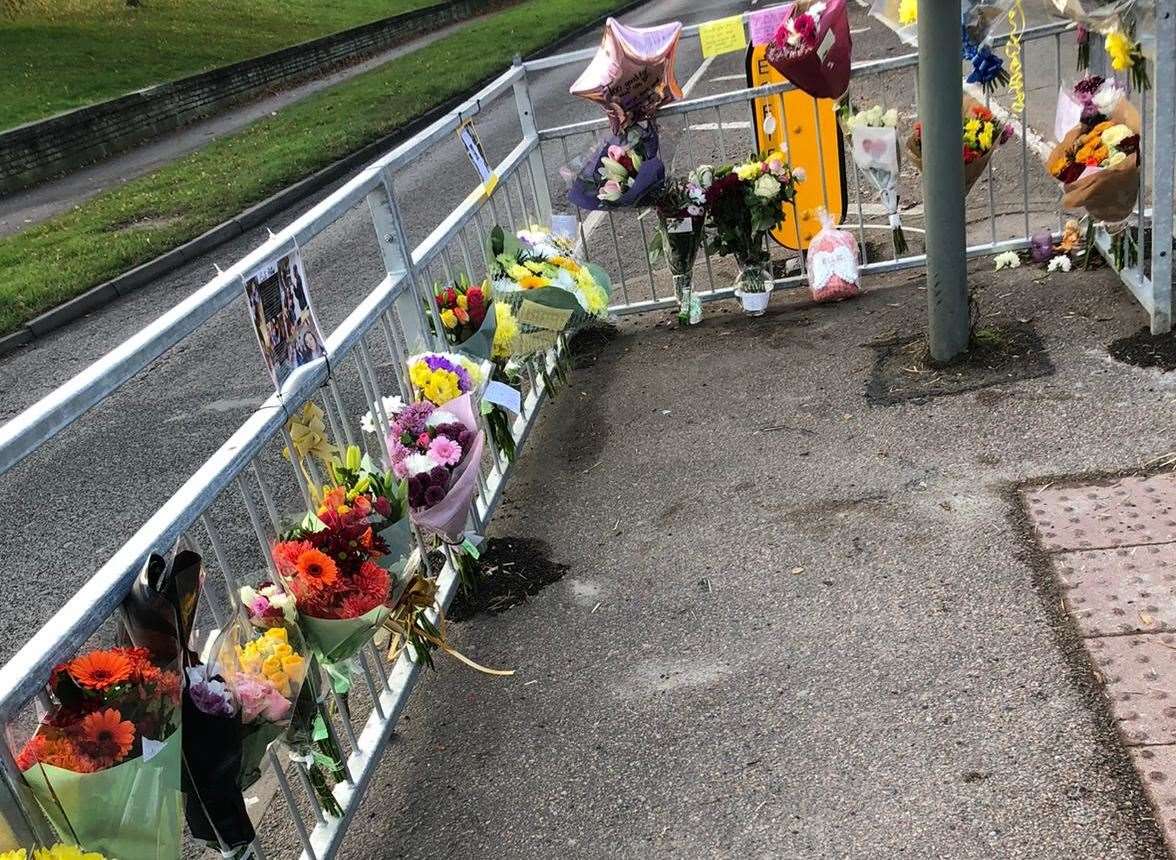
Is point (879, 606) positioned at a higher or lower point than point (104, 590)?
lower

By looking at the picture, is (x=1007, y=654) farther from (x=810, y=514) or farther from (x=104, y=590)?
(x=104, y=590)

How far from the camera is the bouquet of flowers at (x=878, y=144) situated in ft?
18.6

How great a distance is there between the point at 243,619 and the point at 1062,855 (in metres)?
1.95

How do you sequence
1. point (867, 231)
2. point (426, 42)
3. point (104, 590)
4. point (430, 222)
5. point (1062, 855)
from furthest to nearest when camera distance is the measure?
point (426, 42) < point (430, 222) < point (867, 231) < point (1062, 855) < point (104, 590)

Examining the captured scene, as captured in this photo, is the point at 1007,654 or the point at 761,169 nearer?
the point at 1007,654

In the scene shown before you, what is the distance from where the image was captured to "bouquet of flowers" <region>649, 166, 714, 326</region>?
5836 mm

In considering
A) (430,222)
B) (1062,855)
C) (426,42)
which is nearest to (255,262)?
(1062,855)

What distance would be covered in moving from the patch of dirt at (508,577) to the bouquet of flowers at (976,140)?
9.73 feet

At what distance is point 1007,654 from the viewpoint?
306 cm

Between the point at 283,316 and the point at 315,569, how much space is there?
781 mm

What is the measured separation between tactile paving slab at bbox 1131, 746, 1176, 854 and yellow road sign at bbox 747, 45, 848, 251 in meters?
4.19

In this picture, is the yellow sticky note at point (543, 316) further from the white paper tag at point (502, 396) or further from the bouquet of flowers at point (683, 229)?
→ the bouquet of flowers at point (683, 229)

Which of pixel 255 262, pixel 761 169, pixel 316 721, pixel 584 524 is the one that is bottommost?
pixel 584 524

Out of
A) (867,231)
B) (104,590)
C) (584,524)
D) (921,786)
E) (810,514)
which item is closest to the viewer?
(104,590)
